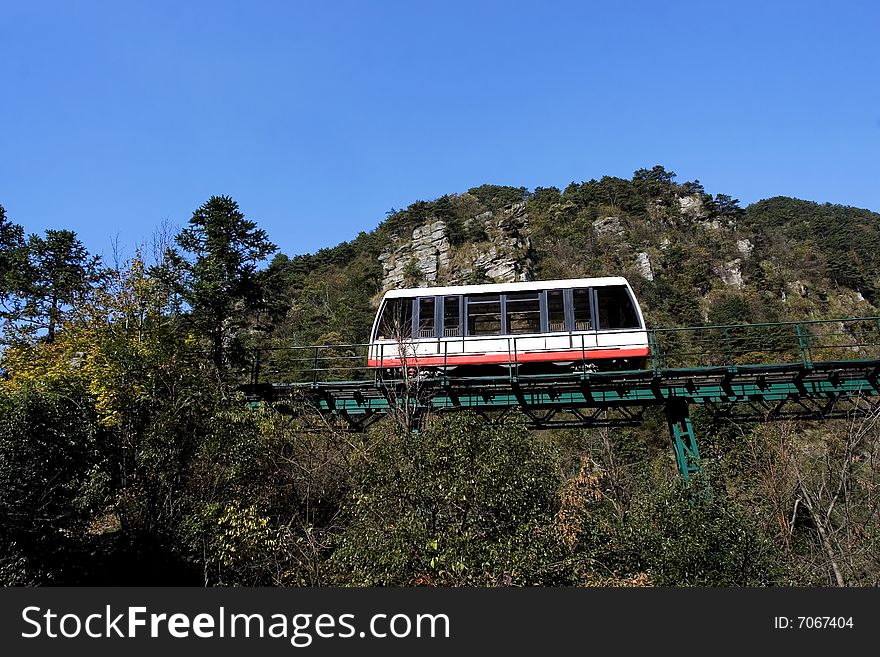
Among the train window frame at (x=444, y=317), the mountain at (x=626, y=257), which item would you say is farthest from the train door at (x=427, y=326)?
the mountain at (x=626, y=257)

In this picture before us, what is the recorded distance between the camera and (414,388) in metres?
13.4

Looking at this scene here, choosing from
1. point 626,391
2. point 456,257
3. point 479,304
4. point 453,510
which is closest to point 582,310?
point 626,391

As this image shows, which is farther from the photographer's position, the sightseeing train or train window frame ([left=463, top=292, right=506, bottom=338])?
train window frame ([left=463, top=292, right=506, bottom=338])

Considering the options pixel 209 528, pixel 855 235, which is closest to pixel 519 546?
pixel 209 528

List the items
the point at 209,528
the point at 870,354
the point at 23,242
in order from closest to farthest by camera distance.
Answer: the point at 209,528 → the point at 23,242 → the point at 870,354

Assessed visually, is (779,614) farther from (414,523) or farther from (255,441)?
(255,441)

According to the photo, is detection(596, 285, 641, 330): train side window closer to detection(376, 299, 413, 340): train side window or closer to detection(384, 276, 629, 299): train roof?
detection(384, 276, 629, 299): train roof

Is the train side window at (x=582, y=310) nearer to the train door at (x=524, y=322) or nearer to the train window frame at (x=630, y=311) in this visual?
the train window frame at (x=630, y=311)

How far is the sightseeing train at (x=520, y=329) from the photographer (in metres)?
14.5

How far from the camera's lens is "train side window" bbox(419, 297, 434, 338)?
606 inches

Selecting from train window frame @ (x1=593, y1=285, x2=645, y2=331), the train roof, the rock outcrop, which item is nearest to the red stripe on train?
train window frame @ (x1=593, y1=285, x2=645, y2=331)

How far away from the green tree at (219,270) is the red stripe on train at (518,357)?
6626 millimetres

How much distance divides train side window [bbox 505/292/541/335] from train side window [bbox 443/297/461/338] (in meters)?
1.34

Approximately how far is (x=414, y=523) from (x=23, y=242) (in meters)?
24.9
